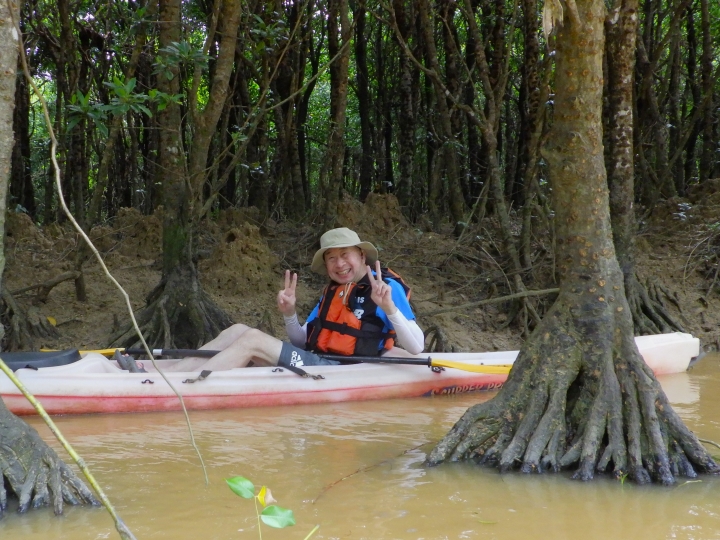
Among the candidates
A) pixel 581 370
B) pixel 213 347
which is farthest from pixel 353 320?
pixel 581 370

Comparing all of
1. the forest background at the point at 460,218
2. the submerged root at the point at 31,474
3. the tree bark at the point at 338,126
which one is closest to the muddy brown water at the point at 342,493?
the submerged root at the point at 31,474

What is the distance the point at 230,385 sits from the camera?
481 cm

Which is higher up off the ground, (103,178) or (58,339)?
(103,178)

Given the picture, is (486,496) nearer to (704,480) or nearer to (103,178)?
(704,480)

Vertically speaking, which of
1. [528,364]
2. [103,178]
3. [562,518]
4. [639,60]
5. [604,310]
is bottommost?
[562,518]

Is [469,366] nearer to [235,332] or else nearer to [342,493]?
[235,332]

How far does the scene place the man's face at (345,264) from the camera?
4816mm

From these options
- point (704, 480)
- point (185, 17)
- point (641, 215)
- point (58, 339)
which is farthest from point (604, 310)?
point (185, 17)

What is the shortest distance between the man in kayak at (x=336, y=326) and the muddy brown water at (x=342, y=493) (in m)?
0.74

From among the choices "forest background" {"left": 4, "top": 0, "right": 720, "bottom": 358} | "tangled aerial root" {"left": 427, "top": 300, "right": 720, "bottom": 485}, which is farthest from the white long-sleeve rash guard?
"forest background" {"left": 4, "top": 0, "right": 720, "bottom": 358}

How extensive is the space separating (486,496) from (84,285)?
16.4 ft

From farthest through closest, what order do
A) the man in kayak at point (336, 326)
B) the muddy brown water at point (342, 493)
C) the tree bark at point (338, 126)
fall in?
1. the tree bark at point (338, 126)
2. the man in kayak at point (336, 326)
3. the muddy brown water at point (342, 493)

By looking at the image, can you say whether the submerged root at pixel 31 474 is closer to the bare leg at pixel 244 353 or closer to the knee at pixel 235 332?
the bare leg at pixel 244 353

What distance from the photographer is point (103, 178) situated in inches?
250
